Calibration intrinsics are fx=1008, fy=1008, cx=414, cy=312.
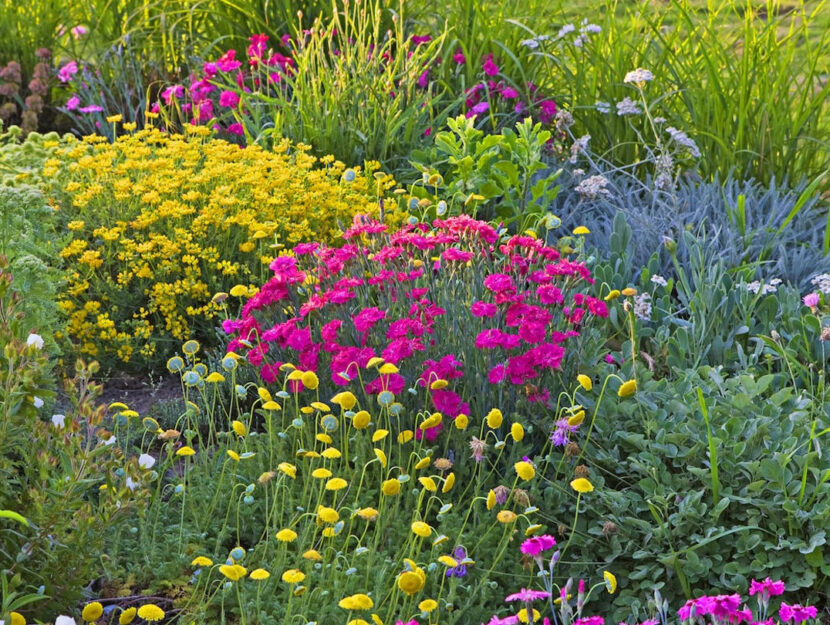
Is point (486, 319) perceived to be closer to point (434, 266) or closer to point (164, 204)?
point (434, 266)

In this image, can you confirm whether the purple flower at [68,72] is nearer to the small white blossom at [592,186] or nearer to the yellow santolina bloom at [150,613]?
the small white blossom at [592,186]

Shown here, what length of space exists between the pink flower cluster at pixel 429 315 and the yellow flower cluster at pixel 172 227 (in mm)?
550

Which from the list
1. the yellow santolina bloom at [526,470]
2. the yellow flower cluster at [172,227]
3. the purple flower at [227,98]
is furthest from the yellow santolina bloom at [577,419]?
the purple flower at [227,98]

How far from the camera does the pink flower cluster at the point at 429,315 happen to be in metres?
3.04

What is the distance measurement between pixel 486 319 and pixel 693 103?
267 centimetres

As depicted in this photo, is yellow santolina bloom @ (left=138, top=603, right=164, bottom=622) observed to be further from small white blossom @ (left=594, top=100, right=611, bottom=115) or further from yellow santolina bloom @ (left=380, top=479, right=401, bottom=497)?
small white blossom @ (left=594, top=100, right=611, bottom=115)

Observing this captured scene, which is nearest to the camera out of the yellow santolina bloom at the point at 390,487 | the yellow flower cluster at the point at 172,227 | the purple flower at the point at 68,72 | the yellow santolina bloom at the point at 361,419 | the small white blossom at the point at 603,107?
the yellow santolina bloom at the point at 390,487

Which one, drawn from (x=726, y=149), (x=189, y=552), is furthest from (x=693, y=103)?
(x=189, y=552)

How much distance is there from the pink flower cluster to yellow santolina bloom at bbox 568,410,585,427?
0.33 m

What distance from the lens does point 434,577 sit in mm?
2699

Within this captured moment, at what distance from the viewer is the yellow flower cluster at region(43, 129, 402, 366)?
405 centimetres

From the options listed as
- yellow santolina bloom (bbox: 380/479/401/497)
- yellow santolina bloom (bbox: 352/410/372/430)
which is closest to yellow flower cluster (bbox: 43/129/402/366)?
yellow santolina bloom (bbox: 352/410/372/430)

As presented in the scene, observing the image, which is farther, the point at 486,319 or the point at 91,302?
the point at 91,302

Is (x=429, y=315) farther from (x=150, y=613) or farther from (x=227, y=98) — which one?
(x=227, y=98)
